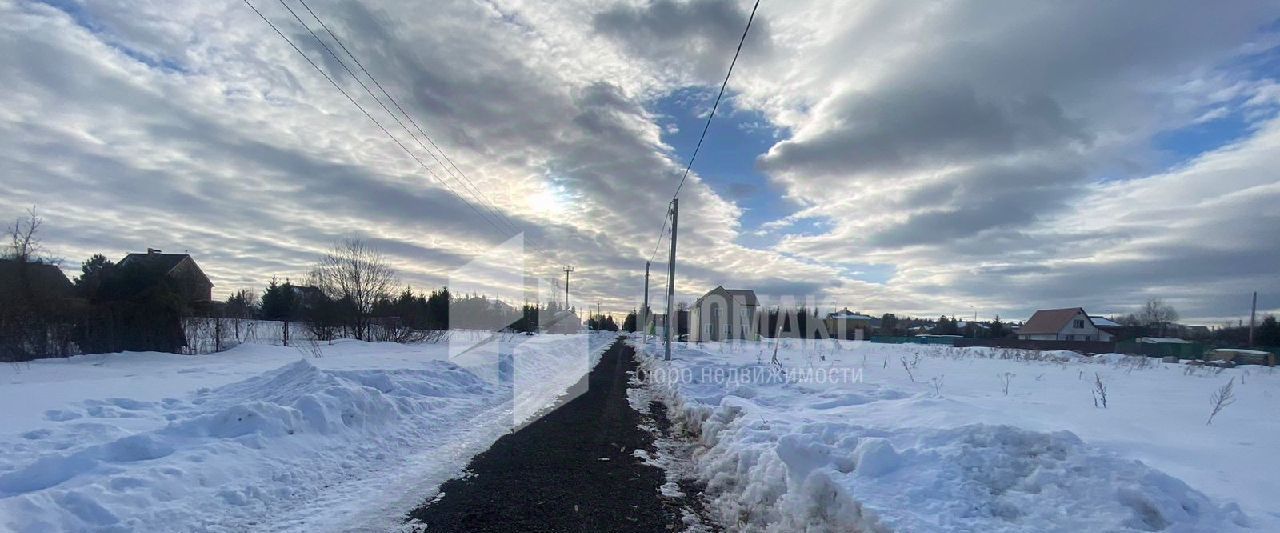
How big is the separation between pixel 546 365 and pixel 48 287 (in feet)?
52.7

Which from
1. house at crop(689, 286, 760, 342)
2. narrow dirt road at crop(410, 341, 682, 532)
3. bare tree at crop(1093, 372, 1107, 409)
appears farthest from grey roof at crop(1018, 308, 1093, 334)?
narrow dirt road at crop(410, 341, 682, 532)

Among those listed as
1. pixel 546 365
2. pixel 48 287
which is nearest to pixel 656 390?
pixel 546 365

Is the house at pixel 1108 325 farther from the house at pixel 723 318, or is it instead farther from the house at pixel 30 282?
the house at pixel 30 282

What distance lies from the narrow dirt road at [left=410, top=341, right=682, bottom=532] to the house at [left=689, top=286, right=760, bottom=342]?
1477 inches

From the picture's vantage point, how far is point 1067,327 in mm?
76312

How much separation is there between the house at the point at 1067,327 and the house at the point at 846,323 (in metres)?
19.2

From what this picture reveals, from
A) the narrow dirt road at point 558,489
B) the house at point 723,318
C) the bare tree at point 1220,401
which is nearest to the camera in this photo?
the narrow dirt road at point 558,489

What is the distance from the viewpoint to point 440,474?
22.5 ft

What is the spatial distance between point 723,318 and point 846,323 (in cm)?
2291

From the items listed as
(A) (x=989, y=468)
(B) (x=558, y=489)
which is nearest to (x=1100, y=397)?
(A) (x=989, y=468)

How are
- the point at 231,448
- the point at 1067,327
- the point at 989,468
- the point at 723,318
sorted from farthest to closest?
the point at 1067,327 < the point at 723,318 < the point at 231,448 < the point at 989,468

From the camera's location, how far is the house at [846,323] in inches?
2144

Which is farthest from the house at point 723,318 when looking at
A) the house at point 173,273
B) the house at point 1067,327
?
the house at point 1067,327

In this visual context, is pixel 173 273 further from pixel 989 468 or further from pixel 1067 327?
pixel 1067 327
